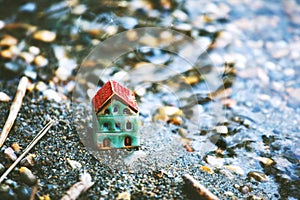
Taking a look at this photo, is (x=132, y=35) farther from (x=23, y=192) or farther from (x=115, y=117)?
(x=23, y=192)

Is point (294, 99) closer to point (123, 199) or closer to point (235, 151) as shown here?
point (235, 151)

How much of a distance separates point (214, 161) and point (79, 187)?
508mm

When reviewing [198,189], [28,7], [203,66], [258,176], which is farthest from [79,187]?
[28,7]

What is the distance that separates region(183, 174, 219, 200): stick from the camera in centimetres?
145

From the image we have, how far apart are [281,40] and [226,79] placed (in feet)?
1.54

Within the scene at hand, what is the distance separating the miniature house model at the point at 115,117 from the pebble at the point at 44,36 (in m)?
0.65

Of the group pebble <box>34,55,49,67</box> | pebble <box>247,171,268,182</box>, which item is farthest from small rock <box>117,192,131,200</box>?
pebble <box>34,55,49,67</box>

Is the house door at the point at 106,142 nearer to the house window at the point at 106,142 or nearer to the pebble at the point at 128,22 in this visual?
the house window at the point at 106,142

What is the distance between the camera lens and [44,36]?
2.07 m

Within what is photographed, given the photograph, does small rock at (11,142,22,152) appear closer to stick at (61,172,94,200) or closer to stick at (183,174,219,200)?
stick at (61,172,94,200)

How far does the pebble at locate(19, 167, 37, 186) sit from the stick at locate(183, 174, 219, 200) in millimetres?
501

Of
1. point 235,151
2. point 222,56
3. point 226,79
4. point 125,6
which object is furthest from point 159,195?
point 125,6

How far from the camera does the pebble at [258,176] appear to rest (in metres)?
1.58

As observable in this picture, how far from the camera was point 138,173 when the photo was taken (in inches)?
60.8
